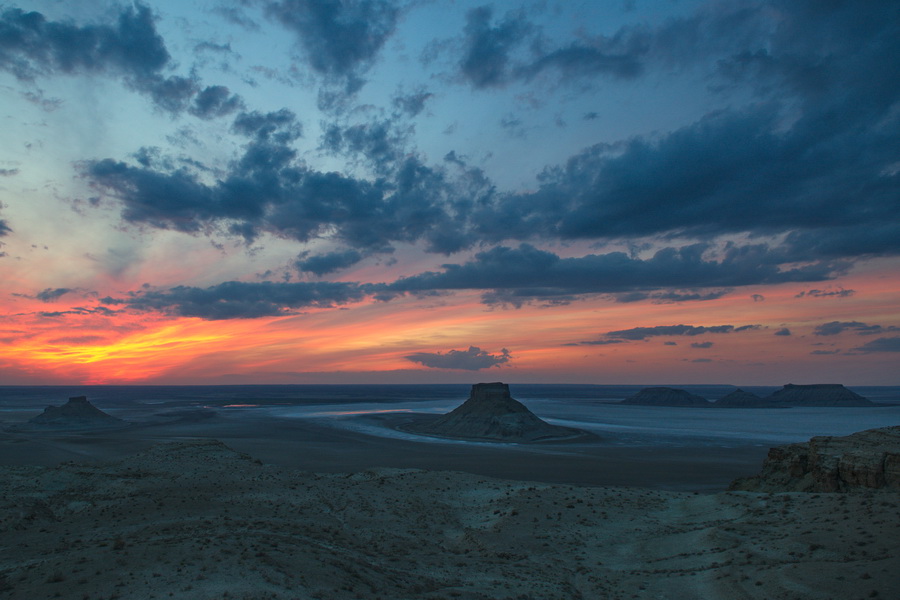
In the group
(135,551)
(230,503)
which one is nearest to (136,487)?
(230,503)

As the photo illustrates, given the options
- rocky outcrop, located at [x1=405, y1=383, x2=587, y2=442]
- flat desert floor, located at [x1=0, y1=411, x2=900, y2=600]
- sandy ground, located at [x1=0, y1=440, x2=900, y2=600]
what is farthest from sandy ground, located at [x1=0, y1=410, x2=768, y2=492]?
sandy ground, located at [x1=0, y1=440, x2=900, y2=600]

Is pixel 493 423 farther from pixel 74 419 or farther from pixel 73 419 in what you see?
pixel 73 419

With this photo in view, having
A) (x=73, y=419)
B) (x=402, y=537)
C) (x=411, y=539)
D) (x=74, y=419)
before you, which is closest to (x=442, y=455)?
(x=402, y=537)

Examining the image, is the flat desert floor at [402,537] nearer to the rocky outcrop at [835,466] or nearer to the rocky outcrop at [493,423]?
the rocky outcrop at [835,466]

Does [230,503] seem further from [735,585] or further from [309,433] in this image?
[309,433]

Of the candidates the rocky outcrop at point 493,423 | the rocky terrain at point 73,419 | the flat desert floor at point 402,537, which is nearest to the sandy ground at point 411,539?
the flat desert floor at point 402,537

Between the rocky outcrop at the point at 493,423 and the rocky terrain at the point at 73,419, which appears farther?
the rocky terrain at the point at 73,419

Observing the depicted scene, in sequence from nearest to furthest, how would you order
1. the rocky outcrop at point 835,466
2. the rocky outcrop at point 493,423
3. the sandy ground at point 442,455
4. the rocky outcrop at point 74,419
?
the rocky outcrop at point 835,466
the sandy ground at point 442,455
the rocky outcrop at point 493,423
the rocky outcrop at point 74,419
